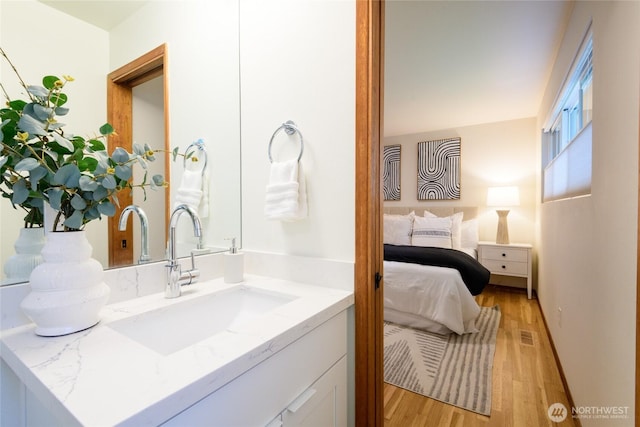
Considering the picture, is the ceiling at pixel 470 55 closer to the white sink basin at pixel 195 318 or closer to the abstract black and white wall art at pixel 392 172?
the abstract black and white wall art at pixel 392 172

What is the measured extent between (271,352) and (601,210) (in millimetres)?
1450

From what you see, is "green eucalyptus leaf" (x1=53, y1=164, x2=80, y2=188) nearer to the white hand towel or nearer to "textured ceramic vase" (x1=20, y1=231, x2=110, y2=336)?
"textured ceramic vase" (x1=20, y1=231, x2=110, y2=336)

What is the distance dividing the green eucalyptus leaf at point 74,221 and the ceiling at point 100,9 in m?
0.65

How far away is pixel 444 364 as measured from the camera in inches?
81.4

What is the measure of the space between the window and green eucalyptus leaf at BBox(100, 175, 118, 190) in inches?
78.8

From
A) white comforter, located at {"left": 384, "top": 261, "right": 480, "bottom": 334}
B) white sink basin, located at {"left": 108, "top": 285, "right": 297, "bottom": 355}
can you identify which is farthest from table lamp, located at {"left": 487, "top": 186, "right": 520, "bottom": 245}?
white sink basin, located at {"left": 108, "top": 285, "right": 297, "bottom": 355}

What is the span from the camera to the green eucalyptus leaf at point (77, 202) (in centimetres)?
68

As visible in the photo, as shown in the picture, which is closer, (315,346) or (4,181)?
(4,181)

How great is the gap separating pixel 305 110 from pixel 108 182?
0.72 meters

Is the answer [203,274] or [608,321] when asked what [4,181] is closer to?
[203,274]

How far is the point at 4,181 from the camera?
692 mm

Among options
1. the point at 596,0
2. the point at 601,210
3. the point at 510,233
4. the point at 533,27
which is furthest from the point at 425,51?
the point at 510,233

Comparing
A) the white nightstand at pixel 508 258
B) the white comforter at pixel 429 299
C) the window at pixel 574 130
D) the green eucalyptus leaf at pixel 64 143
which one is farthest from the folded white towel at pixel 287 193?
the white nightstand at pixel 508 258

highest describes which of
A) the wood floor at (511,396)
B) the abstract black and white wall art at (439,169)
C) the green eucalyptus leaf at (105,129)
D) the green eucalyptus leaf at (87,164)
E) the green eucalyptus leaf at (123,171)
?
the abstract black and white wall art at (439,169)
